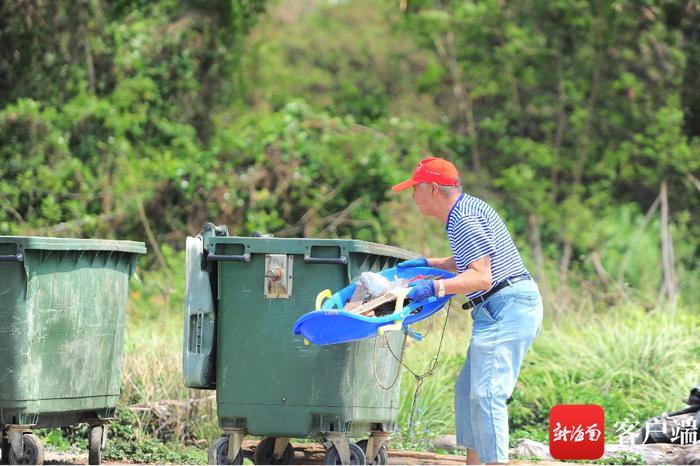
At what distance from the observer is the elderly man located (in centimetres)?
571

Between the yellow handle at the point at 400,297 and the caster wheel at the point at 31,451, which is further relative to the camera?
the caster wheel at the point at 31,451

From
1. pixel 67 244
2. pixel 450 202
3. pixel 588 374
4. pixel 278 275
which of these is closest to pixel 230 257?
pixel 278 275

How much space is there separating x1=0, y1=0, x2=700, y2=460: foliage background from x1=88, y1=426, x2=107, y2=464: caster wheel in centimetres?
491

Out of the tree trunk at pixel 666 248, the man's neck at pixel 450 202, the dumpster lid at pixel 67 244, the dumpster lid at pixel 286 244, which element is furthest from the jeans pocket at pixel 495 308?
the tree trunk at pixel 666 248

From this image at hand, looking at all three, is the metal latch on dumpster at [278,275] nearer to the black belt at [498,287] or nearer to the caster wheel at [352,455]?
the caster wheel at [352,455]

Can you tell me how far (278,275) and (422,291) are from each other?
94 centimetres

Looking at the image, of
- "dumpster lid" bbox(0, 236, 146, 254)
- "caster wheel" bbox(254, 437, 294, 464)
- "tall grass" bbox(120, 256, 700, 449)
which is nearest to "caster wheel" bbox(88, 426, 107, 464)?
"caster wheel" bbox(254, 437, 294, 464)

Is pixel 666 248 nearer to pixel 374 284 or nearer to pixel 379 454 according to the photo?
→ pixel 379 454

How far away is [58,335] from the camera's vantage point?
21.6 ft

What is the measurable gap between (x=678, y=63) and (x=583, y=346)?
685 cm

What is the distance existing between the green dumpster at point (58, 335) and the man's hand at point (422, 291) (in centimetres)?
203

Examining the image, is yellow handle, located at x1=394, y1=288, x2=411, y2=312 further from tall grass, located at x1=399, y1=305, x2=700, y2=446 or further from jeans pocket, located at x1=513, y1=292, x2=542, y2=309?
tall grass, located at x1=399, y1=305, x2=700, y2=446

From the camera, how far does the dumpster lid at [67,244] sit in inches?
250

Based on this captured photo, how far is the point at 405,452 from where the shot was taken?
7797 mm
